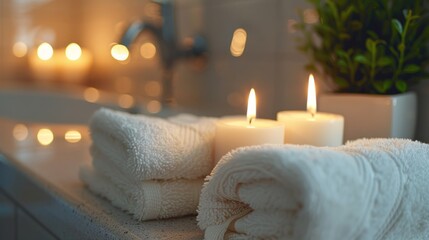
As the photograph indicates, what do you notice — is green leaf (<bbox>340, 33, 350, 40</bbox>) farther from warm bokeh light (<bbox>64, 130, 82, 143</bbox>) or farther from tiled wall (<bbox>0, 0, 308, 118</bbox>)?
warm bokeh light (<bbox>64, 130, 82, 143</bbox>)

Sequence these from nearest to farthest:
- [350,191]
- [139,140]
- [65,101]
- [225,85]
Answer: [350,191] < [139,140] < [225,85] < [65,101]

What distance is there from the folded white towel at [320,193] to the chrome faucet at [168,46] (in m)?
0.88

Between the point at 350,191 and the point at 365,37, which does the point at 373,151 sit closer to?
the point at 350,191

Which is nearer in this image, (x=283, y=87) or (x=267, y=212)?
(x=267, y=212)

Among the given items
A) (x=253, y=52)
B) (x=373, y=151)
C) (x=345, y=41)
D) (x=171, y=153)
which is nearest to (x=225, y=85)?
(x=253, y=52)

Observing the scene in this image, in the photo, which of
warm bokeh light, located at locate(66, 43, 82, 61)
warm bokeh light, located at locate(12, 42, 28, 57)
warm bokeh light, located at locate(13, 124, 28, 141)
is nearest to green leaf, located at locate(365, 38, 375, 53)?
warm bokeh light, located at locate(13, 124, 28, 141)

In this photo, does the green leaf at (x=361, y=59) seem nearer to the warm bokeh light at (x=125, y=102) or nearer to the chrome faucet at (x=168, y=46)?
the chrome faucet at (x=168, y=46)

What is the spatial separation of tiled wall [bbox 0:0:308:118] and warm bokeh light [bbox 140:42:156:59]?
22 mm

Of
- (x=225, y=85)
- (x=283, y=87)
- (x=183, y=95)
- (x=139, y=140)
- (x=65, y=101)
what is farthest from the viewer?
(x=65, y=101)

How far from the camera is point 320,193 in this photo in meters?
0.36

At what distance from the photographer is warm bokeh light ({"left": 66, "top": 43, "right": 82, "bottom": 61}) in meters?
1.90

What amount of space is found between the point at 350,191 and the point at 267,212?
70mm

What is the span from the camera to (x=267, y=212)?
418 millimetres

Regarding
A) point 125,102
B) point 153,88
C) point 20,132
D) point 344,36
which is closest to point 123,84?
point 153,88
